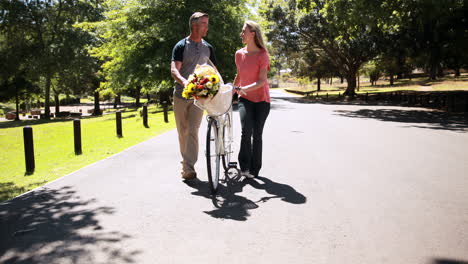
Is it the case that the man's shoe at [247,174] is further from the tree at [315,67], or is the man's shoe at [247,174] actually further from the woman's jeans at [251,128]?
the tree at [315,67]

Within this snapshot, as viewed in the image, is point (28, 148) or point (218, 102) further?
point (28, 148)

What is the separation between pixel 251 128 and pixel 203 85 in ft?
4.62

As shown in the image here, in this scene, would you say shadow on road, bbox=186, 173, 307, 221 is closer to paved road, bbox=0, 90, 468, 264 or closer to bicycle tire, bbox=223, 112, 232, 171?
paved road, bbox=0, 90, 468, 264

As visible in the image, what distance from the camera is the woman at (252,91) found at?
5.69 meters

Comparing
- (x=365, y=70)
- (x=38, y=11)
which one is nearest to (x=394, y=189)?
(x=38, y=11)

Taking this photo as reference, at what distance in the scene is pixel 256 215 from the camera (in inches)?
173

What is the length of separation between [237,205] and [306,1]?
1888 centimetres

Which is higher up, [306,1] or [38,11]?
[38,11]

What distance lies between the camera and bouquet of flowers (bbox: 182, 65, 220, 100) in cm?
488

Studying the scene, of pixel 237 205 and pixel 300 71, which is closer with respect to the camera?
pixel 237 205

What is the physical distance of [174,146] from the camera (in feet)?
31.5

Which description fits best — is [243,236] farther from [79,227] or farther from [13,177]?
[13,177]

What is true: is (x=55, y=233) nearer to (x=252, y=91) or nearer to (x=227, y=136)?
(x=227, y=136)

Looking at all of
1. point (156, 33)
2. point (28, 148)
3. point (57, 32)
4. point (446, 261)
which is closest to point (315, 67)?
point (57, 32)
